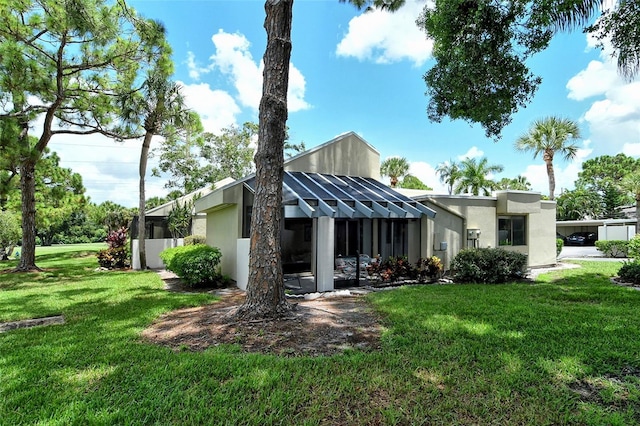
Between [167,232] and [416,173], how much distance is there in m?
31.1

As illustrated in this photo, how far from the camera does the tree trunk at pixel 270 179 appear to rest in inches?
251

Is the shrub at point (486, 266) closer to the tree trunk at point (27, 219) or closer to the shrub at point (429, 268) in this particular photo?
the shrub at point (429, 268)

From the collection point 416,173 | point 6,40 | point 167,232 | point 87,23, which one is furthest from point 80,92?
point 416,173

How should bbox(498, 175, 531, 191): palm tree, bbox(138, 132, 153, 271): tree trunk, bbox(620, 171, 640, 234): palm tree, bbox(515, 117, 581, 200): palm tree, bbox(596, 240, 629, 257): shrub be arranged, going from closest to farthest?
bbox(138, 132, 153, 271): tree trunk → bbox(596, 240, 629, 257): shrub → bbox(620, 171, 640, 234): palm tree → bbox(515, 117, 581, 200): palm tree → bbox(498, 175, 531, 191): palm tree


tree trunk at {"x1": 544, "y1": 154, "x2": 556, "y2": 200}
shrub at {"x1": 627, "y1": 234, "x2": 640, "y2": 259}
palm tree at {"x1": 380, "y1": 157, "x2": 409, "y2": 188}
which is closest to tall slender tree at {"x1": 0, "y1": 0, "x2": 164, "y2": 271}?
shrub at {"x1": 627, "y1": 234, "x2": 640, "y2": 259}

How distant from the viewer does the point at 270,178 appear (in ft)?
21.7

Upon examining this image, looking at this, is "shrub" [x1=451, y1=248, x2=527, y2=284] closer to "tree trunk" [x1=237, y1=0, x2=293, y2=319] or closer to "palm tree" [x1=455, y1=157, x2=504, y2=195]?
"tree trunk" [x1=237, y1=0, x2=293, y2=319]

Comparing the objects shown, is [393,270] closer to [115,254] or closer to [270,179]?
[270,179]

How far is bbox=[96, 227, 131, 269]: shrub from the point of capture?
18.6m

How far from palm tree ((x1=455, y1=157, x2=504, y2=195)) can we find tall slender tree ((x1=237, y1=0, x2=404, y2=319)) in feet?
92.2

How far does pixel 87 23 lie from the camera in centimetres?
1189

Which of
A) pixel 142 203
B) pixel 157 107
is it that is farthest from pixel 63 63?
pixel 142 203

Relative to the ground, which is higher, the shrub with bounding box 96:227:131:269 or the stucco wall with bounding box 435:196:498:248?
the stucco wall with bounding box 435:196:498:248

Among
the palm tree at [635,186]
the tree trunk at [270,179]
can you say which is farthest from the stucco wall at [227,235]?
the palm tree at [635,186]
